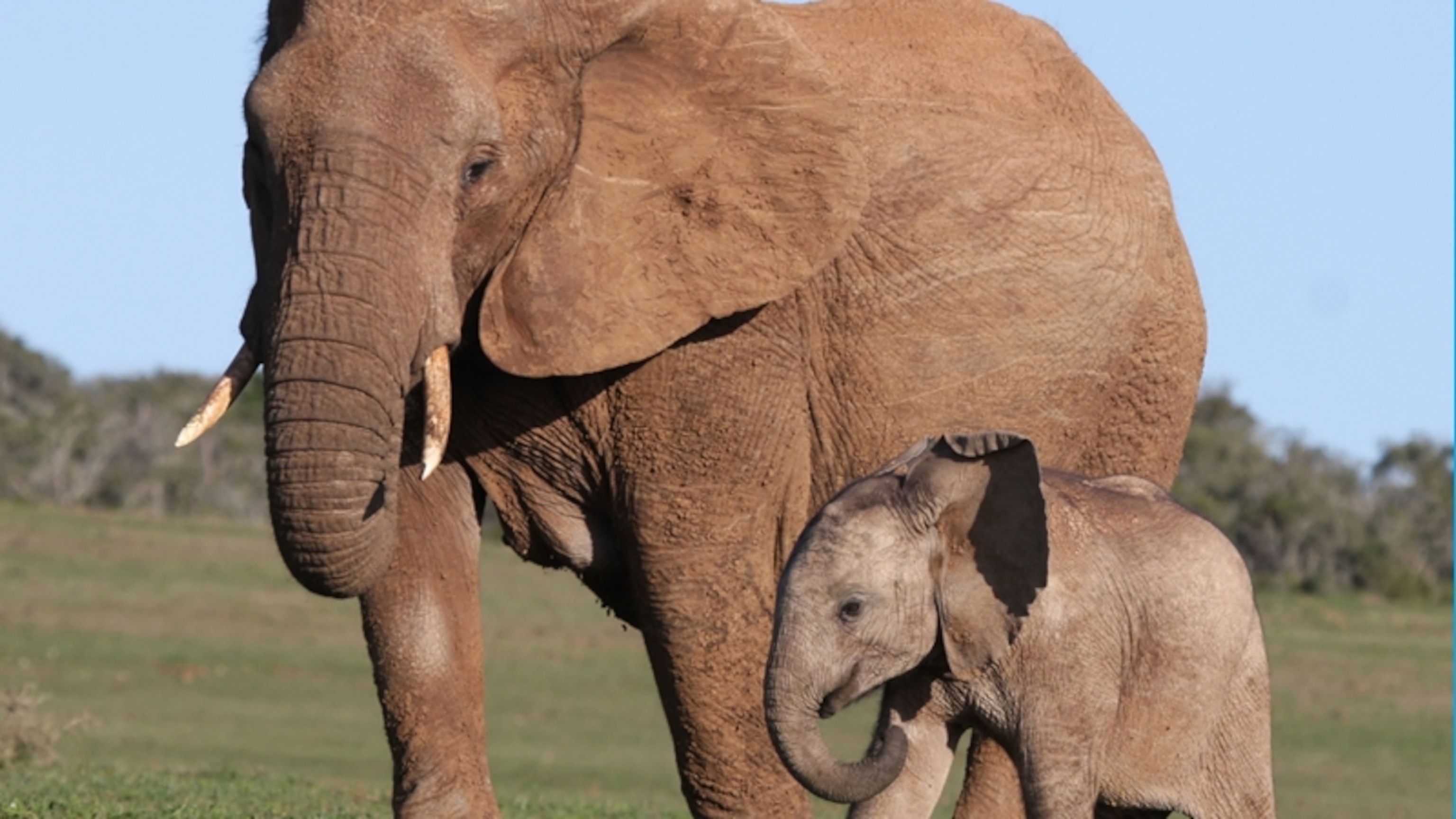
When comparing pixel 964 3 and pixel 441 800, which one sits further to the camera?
pixel 964 3

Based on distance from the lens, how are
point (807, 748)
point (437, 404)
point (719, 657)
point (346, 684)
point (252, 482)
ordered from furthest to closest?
point (252, 482) < point (346, 684) < point (719, 657) < point (437, 404) < point (807, 748)

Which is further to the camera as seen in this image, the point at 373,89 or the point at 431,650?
the point at 431,650

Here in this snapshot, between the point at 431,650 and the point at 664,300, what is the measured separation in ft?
3.93

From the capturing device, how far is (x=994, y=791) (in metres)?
7.21

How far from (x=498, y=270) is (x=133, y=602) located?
22.8 metres

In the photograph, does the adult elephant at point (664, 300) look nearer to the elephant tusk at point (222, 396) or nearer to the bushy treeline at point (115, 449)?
the elephant tusk at point (222, 396)

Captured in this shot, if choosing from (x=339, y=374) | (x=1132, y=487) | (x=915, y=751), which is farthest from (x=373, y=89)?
(x=1132, y=487)

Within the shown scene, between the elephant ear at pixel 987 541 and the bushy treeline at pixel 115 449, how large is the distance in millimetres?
34579

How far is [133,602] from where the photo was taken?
93.7 feet

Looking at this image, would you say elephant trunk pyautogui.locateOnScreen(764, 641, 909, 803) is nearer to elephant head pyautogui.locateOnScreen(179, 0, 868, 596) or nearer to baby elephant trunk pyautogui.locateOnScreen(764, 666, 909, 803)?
baby elephant trunk pyautogui.locateOnScreen(764, 666, 909, 803)

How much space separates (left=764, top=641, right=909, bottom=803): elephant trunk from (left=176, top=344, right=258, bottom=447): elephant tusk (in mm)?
1342

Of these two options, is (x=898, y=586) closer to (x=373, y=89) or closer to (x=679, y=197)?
(x=679, y=197)

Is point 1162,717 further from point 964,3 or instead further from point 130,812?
point 130,812

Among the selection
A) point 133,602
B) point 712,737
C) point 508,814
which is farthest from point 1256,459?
point 712,737
